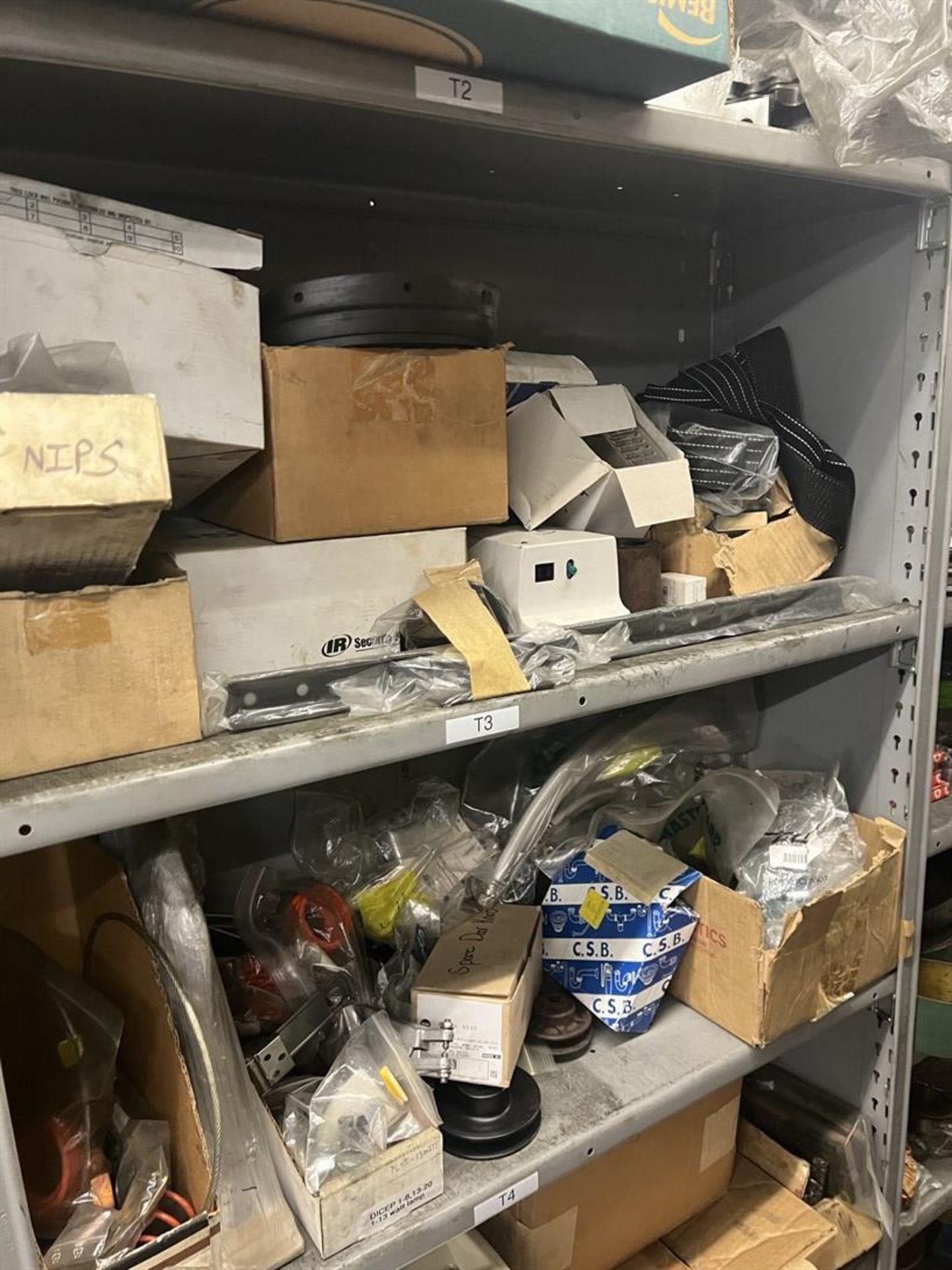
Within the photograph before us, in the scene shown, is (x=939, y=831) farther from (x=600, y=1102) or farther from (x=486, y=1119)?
(x=486, y=1119)

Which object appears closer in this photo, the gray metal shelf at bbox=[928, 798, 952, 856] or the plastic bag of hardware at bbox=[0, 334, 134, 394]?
the plastic bag of hardware at bbox=[0, 334, 134, 394]

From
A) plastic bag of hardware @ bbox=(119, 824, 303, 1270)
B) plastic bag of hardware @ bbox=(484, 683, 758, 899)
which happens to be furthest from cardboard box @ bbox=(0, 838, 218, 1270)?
plastic bag of hardware @ bbox=(484, 683, 758, 899)

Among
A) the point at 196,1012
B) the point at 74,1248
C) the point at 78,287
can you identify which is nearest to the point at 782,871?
the point at 196,1012

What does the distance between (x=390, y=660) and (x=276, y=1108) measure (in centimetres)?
47

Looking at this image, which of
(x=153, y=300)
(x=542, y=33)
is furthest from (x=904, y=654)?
(x=153, y=300)

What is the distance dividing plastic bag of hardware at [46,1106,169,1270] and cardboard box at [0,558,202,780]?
372 millimetres

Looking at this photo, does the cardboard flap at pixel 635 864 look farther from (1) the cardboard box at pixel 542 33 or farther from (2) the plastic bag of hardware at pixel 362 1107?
(1) the cardboard box at pixel 542 33

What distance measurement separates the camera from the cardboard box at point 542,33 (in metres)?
0.64

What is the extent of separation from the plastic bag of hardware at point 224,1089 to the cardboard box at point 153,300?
0.38 m

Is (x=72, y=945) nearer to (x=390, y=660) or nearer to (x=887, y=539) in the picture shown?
(x=390, y=660)

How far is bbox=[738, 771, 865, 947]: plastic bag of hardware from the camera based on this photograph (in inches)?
45.9

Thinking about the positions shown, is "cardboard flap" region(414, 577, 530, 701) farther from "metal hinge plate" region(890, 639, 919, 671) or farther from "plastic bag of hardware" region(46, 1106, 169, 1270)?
"metal hinge plate" region(890, 639, 919, 671)

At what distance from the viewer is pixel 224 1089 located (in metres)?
0.79

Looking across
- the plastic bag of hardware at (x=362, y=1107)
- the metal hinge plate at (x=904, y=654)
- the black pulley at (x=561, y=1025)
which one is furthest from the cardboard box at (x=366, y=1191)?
the metal hinge plate at (x=904, y=654)
